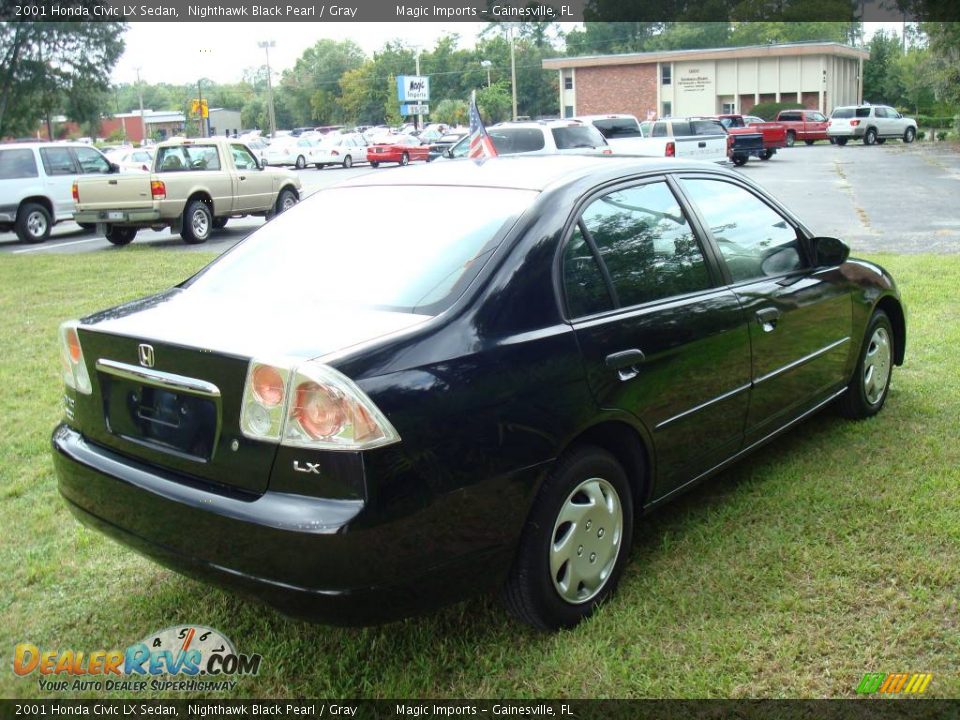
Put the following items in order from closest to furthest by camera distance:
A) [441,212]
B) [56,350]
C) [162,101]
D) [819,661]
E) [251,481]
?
[251,481] < [819,661] < [441,212] < [56,350] < [162,101]

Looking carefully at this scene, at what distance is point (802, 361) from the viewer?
468cm

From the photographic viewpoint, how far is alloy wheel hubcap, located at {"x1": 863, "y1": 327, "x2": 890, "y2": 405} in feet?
18.0

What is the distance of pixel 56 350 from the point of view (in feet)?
26.1

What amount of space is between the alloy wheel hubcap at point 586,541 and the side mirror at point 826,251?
215 cm

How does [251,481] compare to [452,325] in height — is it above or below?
below

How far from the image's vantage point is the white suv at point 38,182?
57.5 feet

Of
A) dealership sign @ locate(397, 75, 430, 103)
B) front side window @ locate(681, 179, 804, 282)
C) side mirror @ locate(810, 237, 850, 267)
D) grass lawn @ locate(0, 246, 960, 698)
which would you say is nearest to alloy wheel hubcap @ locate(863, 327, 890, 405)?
grass lawn @ locate(0, 246, 960, 698)

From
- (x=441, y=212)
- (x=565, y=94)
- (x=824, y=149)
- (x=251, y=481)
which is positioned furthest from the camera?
(x=565, y=94)

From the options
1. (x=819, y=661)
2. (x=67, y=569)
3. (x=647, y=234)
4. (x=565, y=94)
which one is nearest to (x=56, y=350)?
(x=67, y=569)

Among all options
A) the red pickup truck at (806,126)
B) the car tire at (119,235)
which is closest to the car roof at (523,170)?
the car tire at (119,235)

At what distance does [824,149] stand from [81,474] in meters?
43.7

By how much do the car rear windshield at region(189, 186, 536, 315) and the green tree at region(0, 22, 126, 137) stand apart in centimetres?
3487

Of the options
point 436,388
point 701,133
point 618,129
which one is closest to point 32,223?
point 618,129

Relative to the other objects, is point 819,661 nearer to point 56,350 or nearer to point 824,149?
point 56,350
